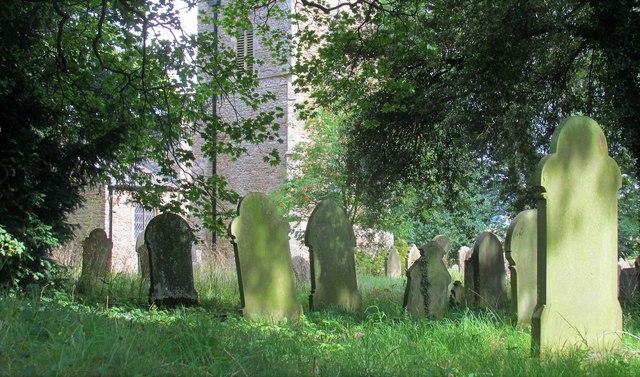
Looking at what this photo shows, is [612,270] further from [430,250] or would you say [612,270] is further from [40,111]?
[40,111]

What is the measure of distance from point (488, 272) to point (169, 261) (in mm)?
4922

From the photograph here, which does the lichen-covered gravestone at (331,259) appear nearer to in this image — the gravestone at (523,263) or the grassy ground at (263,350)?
the grassy ground at (263,350)

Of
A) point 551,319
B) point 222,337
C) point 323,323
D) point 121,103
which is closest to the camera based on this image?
point 222,337

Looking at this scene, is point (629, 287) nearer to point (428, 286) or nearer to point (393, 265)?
point (428, 286)

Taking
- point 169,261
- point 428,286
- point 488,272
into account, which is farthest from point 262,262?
point 488,272

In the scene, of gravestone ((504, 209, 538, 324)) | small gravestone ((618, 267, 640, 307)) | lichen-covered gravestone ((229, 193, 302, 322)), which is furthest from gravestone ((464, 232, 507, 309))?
lichen-covered gravestone ((229, 193, 302, 322))

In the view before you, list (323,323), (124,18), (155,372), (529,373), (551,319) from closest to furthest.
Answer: (155,372) < (529,373) < (551,319) < (323,323) < (124,18)

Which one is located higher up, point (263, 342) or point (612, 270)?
point (612, 270)

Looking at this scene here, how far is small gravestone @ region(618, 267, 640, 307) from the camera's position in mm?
8828

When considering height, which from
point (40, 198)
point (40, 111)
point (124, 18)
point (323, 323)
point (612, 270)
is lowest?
point (323, 323)

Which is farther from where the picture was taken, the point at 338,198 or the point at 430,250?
the point at 338,198

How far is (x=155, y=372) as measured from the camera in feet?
13.1

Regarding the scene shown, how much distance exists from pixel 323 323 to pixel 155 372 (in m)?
3.92

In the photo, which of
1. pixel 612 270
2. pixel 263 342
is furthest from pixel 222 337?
pixel 612 270
